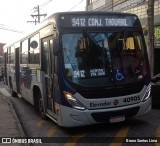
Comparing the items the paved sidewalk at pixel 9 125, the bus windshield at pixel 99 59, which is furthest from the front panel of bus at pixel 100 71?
the paved sidewalk at pixel 9 125

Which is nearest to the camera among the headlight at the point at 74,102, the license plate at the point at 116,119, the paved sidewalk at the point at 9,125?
the headlight at the point at 74,102

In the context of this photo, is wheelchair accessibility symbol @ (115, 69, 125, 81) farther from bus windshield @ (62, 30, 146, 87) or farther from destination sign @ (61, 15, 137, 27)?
destination sign @ (61, 15, 137, 27)

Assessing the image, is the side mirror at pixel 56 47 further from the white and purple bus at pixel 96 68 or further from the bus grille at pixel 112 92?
the bus grille at pixel 112 92

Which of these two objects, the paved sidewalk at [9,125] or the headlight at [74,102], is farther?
the paved sidewalk at [9,125]

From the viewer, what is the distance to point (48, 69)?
28.9 ft

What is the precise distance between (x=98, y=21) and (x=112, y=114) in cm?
216

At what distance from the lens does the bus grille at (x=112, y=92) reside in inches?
305

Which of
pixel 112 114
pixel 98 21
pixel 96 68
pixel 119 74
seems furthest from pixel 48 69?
pixel 112 114

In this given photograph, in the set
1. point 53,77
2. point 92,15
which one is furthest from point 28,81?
point 92,15

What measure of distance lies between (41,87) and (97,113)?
2358 mm

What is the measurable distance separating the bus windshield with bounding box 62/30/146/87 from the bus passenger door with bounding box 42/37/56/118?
0.74 m

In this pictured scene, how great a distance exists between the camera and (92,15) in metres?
8.23

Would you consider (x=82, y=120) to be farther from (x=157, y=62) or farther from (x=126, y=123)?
(x=157, y=62)

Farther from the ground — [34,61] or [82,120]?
[34,61]
